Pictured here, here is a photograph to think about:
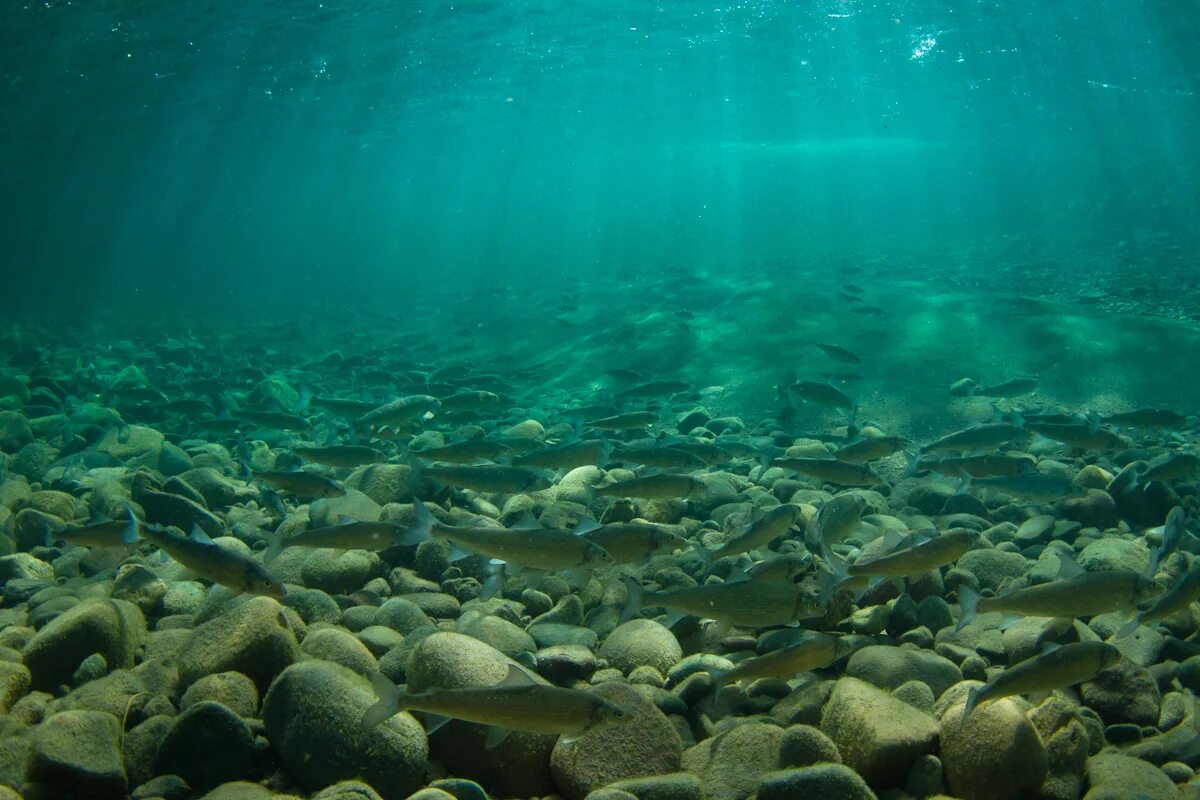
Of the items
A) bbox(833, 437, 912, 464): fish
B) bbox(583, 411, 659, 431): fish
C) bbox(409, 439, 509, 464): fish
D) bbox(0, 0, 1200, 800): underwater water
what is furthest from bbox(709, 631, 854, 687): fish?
bbox(583, 411, 659, 431): fish

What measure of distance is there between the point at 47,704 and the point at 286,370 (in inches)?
767

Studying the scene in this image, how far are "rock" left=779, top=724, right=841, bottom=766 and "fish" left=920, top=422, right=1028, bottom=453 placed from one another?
5.37 metres

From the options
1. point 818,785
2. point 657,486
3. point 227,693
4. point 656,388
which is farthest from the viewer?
point 656,388

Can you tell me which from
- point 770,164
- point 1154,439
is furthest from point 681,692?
point 770,164

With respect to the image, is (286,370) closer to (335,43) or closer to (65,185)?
(335,43)

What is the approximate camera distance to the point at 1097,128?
75000 millimetres

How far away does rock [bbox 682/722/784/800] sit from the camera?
10.8 feet

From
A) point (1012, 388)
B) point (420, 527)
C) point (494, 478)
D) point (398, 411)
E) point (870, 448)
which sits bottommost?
point (1012, 388)

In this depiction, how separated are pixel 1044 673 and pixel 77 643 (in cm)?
536

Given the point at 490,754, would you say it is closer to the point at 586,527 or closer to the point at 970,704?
the point at 586,527

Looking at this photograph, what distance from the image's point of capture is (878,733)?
3.27m

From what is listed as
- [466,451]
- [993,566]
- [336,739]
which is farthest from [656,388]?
[336,739]

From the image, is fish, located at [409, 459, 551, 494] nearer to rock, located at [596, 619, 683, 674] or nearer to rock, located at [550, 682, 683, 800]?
rock, located at [596, 619, 683, 674]

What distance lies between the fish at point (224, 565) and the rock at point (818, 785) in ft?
9.95
